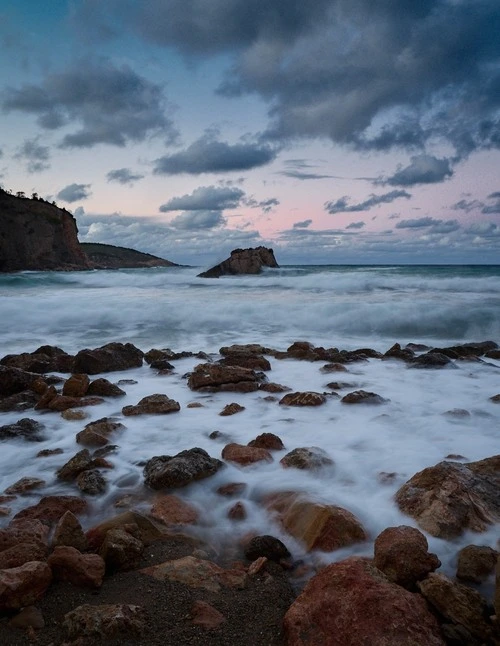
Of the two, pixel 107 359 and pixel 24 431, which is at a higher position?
pixel 107 359

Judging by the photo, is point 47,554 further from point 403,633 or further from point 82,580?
point 403,633

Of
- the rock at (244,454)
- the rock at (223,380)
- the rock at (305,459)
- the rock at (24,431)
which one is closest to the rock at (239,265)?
the rock at (223,380)

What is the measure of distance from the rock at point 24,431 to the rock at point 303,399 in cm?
237

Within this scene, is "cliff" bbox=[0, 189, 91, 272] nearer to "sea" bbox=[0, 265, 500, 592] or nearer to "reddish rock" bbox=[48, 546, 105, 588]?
"sea" bbox=[0, 265, 500, 592]

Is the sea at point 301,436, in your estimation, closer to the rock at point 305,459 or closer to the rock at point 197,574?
the rock at point 305,459

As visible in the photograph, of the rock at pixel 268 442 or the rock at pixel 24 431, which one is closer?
the rock at pixel 268 442

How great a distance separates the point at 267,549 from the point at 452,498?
107 cm

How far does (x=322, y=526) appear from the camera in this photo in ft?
8.09

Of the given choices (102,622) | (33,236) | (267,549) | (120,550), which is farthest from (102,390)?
(33,236)

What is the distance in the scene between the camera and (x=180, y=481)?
124 inches

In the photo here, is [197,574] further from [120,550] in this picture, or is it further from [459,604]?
[459,604]

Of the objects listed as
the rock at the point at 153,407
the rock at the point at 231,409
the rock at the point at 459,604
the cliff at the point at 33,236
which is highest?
the cliff at the point at 33,236

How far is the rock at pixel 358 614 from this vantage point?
163 centimetres

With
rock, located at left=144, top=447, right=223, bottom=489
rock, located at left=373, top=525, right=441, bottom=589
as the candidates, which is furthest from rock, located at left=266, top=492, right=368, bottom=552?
rock, located at left=144, top=447, right=223, bottom=489
